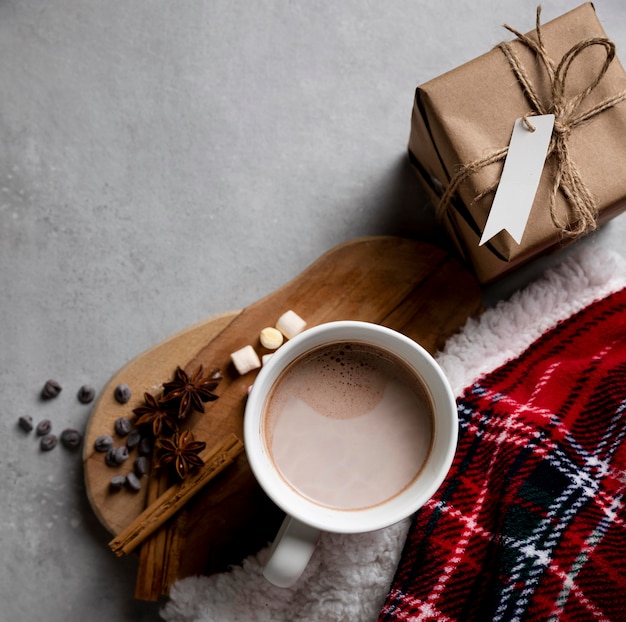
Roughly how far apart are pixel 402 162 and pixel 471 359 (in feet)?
1.19

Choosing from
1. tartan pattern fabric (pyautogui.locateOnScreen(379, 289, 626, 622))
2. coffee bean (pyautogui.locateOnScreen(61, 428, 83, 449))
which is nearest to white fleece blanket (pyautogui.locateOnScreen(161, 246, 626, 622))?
tartan pattern fabric (pyautogui.locateOnScreen(379, 289, 626, 622))

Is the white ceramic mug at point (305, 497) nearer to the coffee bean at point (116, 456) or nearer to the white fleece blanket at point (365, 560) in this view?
the white fleece blanket at point (365, 560)

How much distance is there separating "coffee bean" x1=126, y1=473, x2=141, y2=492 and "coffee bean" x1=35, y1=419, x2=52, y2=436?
18 cm

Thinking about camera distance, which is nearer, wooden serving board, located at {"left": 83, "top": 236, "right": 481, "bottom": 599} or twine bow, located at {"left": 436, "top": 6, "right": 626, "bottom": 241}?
twine bow, located at {"left": 436, "top": 6, "right": 626, "bottom": 241}

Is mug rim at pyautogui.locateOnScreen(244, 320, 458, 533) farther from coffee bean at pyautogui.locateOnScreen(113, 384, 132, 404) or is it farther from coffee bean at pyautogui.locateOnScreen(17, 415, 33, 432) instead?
coffee bean at pyautogui.locateOnScreen(17, 415, 33, 432)

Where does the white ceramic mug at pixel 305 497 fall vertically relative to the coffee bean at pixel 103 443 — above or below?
below

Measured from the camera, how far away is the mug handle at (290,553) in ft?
2.67

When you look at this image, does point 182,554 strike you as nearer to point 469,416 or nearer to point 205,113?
point 469,416

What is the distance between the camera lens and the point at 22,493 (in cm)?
109

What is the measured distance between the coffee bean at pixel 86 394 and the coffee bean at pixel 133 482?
0.53 feet

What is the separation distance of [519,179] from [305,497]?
505 millimetres

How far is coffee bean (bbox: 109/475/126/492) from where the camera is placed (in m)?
1.00

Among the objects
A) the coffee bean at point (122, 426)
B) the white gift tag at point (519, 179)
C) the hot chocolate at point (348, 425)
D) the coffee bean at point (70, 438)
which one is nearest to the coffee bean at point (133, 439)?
the coffee bean at point (122, 426)

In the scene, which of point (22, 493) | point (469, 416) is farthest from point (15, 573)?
point (469, 416)
